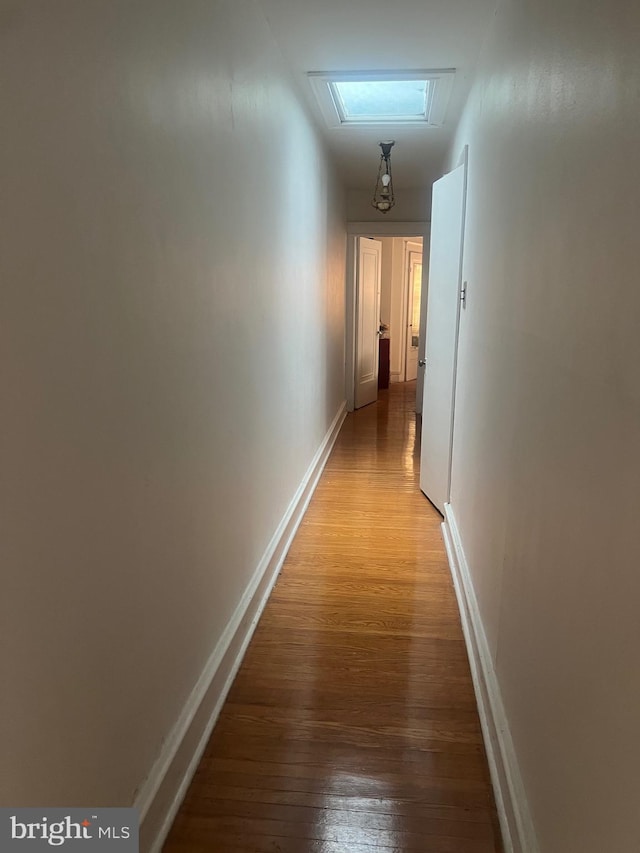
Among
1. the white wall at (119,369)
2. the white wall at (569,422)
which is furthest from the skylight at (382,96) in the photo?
the white wall at (569,422)

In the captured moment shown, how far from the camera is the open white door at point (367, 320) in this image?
6785mm

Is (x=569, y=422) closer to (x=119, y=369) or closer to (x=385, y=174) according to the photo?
(x=119, y=369)

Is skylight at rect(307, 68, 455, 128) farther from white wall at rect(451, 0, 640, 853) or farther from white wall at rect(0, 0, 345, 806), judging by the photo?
white wall at rect(451, 0, 640, 853)

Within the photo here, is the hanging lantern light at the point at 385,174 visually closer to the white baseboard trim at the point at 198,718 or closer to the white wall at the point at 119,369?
the white wall at the point at 119,369

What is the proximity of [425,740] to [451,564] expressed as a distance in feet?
4.01

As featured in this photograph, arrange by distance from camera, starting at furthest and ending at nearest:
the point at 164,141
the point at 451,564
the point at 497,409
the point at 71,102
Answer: the point at 451,564 → the point at 497,409 → the point at 164,141 → the point at 71,102

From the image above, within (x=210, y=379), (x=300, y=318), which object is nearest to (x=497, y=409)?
(x=210, y=379)

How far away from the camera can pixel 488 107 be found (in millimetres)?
2521

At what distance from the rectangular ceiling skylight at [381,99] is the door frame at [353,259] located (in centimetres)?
252

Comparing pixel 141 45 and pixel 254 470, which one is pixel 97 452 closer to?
pixel 141 45

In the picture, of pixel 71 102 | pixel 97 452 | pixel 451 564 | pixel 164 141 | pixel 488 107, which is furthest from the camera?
pixel 451 564

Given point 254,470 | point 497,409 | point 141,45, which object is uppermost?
point 141,45

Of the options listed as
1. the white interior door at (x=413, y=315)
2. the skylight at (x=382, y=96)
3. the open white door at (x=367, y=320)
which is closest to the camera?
the skylight at (x=382, y=96)

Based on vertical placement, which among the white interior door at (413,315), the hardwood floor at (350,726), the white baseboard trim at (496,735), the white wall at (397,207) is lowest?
the hardwood floor at (350,726)
